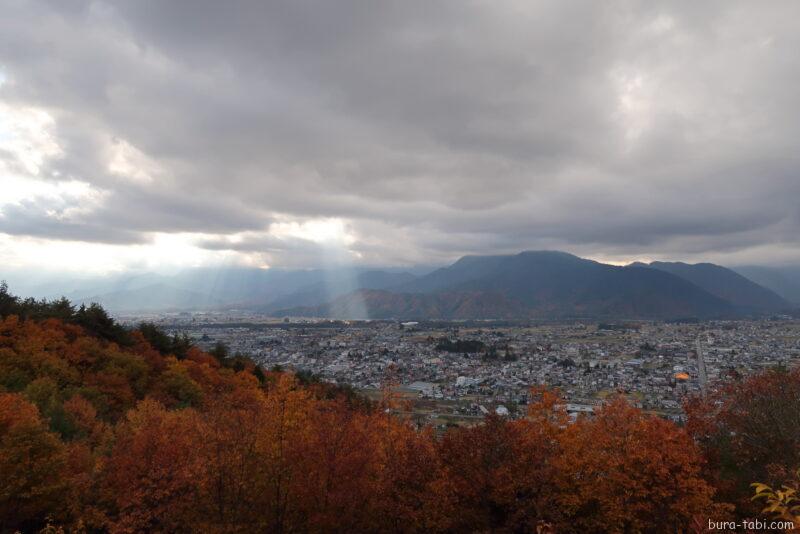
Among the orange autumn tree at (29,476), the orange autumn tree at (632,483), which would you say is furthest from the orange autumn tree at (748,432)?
the orange autumn tree at (29,476)

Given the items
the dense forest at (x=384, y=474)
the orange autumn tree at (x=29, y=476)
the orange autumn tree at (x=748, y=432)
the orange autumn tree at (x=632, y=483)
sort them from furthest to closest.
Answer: the orange autumn tree at (x=748, y=432)
the orange autumn tree at (x=632, y=483)
the orange autumn tree at (x=29, y=476)
the dense forest at (x=384, y=474)

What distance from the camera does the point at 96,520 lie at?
56.8 ft

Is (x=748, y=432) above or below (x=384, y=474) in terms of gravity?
above

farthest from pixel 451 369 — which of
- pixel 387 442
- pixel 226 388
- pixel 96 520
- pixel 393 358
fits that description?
pixel 96 520

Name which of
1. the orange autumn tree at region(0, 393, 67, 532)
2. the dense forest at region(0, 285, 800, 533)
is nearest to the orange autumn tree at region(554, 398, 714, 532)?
the dense forest at region(0, 285, 800, 533)

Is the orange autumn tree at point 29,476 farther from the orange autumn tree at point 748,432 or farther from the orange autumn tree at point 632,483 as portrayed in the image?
the orange autumn tree at point 748,432

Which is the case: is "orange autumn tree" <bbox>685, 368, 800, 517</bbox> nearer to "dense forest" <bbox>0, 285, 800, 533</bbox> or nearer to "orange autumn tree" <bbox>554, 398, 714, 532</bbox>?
"dense forest" <bbox>0, 285, 800, 533</bbox>

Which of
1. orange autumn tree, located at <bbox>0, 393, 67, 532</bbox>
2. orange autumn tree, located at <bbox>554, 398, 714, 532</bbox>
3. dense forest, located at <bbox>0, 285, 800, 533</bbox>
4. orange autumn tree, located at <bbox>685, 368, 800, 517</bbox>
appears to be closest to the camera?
dense forest, located at <bbox>0, 285, 800, 533</bbox>

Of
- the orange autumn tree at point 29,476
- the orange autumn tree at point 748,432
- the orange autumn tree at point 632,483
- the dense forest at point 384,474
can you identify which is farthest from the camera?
the orange autumn tree at point 748,432

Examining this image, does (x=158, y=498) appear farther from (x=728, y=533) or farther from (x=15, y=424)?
(x=728, y=533)

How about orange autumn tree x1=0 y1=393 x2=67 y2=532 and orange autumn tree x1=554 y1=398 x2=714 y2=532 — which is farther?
orange autumn tree x1=554 y1=398 x2=714 y2=532

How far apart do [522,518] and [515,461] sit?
2266 mm

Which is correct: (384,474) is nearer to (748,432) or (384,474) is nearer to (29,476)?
(29,476)

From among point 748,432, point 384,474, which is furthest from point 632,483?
point 384,474
